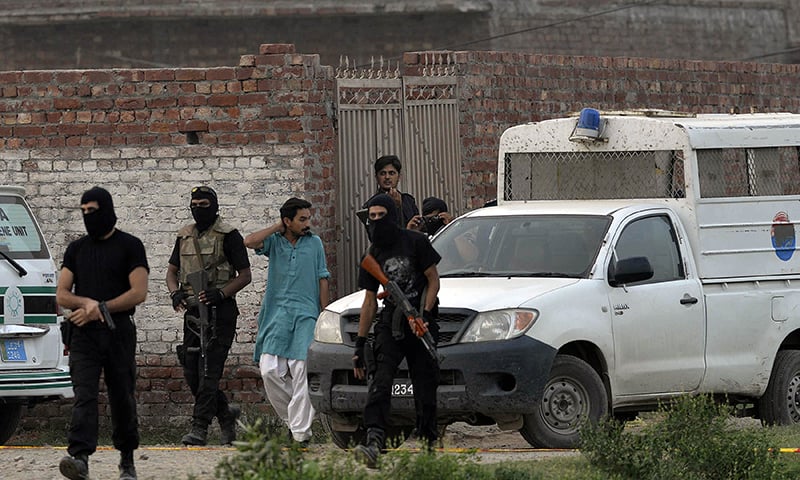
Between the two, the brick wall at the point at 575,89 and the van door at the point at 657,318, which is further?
the brick wall at the point at 575,89

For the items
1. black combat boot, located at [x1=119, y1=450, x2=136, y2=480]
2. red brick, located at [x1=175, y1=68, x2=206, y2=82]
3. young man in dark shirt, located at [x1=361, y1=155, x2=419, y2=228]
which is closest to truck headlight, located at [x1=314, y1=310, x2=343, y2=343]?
young man in dark shirt, located at [x1=361, y1=155, x2=419, y2=228]

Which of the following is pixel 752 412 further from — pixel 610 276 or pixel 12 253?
pixel 12 253

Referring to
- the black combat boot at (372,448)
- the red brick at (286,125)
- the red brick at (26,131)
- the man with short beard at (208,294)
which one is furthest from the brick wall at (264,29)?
the black combat boot at (372,448)

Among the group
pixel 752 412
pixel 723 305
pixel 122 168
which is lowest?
pixel 752 412

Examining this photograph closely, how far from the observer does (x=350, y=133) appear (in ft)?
46.4

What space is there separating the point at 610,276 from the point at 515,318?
0.94 m

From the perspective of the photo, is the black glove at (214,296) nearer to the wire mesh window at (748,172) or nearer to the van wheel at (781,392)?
the wire mesh window at (748,172)

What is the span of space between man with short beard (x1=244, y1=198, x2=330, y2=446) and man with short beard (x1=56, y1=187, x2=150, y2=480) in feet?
8.22

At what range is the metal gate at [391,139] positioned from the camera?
14125 millimetres

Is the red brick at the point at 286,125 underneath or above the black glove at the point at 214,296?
above

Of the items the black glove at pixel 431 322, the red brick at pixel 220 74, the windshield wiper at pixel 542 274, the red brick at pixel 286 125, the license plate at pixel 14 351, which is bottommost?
the license plate at pixel 14 351

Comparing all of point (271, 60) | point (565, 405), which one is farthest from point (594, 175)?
point (271, 60)

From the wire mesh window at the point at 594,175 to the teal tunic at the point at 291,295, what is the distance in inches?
78.5

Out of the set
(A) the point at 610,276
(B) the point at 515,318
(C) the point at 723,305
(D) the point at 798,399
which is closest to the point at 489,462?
(B) the point at 515,318
